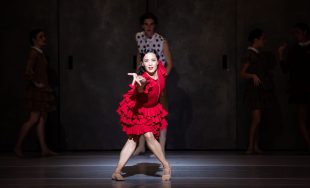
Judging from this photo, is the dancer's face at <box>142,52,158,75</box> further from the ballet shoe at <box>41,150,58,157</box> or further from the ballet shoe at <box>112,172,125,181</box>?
the ballet shoe at <box>41,150,58,157</box>

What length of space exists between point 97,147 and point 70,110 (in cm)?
59

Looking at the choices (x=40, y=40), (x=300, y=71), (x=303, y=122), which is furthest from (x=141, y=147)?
(x=300, y=71)

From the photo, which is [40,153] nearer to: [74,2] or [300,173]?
[74,2]

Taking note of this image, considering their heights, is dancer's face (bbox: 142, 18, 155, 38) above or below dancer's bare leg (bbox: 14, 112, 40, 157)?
above

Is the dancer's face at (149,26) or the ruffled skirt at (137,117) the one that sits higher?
the dancer's face at (149,26)

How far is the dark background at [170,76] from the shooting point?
26.6 feet

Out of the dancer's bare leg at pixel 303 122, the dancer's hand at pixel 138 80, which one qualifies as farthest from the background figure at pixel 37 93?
the dancer's bare leg at pixel 303 122

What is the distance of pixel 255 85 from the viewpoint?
764 centimetres

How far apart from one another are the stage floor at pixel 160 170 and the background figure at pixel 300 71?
493 millimetres

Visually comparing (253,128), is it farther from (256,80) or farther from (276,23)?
(276,23)

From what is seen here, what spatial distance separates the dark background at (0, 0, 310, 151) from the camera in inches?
319

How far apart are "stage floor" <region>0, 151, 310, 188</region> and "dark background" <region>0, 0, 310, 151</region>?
44 centimetres

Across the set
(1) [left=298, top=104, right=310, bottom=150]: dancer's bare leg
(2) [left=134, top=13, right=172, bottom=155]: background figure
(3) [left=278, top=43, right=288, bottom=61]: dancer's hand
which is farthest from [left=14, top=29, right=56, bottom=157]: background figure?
(1) [left=298, top=104, right=310, bottom=150]: dancer's bare leg

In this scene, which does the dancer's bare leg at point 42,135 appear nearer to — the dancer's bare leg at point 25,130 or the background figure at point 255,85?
the dancer's bare leg at point 25,130
